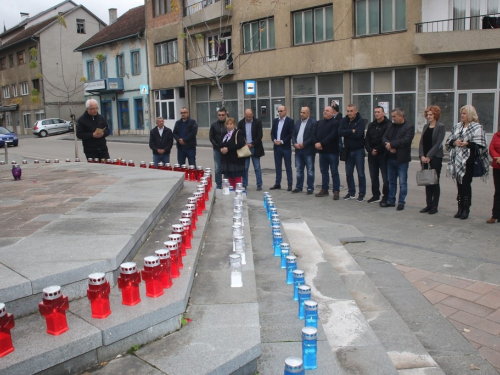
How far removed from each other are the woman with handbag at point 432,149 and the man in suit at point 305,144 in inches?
98.0

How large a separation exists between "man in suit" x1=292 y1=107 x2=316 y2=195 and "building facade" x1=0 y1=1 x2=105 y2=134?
38.1 meters

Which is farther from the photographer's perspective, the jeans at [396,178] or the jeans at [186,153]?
the jeans at [186,153]

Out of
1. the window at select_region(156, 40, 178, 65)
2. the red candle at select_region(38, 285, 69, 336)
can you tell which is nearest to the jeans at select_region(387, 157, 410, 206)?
the red candle at select_region(38, 285, 69, 336)

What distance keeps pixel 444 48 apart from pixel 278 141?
11.7 meters

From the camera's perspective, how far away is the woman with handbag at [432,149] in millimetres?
8477

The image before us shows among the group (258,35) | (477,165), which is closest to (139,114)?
(258,35)

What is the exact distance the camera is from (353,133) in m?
9.77

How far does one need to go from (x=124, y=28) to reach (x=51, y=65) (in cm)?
1229

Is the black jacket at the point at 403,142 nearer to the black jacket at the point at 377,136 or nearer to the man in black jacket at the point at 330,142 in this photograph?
the black jacket at the point at 377,136

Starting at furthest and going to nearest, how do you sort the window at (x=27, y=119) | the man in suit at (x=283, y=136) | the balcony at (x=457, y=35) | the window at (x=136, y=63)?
the window at (x=27, y=119), the window at (x=136, y=63), the balcony at (x=457, y=35), the man in suit at (x=283, y=136)

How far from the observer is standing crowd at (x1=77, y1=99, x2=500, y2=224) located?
8.04m

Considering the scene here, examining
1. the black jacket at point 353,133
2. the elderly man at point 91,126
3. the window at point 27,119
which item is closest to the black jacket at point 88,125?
the elderly man at point 91,126

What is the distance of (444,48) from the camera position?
19.3m

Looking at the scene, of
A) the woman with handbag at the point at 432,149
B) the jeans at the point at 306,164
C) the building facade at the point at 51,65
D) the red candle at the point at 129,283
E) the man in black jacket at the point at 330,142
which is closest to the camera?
the red candle at the point at 129,283
